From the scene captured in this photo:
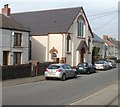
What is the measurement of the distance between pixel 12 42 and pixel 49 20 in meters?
15.0

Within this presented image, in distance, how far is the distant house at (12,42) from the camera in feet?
107

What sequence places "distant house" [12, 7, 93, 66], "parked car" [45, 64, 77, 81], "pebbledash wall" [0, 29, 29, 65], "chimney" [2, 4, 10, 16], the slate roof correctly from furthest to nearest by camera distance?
1. the slate roof
2. "distant house" [12, 7, 93, 66]
3. "chimney" [2, 4, 10, 16]
4. "pebbledash wall" [0, 29, 29, 65]
5. "parked car" [45, 64, 77, 81]

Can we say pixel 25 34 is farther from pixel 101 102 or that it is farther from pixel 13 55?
pixel 101 102

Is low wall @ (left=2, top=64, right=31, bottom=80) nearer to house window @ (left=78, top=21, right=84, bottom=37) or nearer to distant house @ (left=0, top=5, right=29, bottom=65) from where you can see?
distant house @ (left=0, top=5, right=29, bottom=65)

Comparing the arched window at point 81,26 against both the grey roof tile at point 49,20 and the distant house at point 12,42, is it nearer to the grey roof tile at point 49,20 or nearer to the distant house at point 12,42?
the grey roof tile at point 49,20

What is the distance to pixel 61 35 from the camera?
42906mm

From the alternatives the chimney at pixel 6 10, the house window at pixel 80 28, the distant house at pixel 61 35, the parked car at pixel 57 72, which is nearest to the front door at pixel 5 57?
the chimney at pixel 6 10

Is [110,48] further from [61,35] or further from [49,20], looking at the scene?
[61,35]

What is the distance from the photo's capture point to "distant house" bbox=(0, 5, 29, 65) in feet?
107

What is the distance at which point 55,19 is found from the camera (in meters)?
47.6

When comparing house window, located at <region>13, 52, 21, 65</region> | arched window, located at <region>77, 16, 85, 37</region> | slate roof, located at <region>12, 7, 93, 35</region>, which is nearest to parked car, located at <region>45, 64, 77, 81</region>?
house window, located at <region>13, 52, 21, 65</region>

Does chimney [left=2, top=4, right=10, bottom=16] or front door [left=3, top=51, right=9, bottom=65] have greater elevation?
chimney [left=2, top=4, right=10, bottom=16]

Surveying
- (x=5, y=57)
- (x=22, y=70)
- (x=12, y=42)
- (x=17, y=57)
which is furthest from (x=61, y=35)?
(x=22, y=70)

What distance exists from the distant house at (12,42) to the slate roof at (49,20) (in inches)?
339
